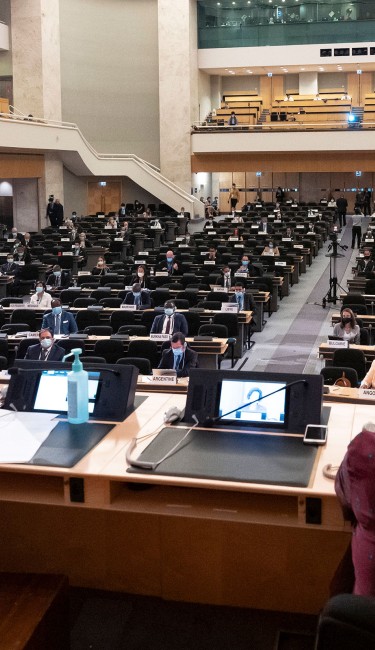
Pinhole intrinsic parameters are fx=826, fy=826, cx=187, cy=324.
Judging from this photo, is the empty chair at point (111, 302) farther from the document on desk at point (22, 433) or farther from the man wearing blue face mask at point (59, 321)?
the document on desk at point (22, 433)

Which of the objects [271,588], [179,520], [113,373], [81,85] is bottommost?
[271,588]

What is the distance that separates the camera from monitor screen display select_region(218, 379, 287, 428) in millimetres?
4359

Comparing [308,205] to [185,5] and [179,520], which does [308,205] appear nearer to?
[185,5]

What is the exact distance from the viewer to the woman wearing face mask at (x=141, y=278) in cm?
1625

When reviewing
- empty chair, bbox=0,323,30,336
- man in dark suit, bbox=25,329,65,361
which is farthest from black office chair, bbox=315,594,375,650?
empty chair, bbox=0,323,30,336

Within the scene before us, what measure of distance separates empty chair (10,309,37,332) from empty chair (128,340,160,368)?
3.21 meters

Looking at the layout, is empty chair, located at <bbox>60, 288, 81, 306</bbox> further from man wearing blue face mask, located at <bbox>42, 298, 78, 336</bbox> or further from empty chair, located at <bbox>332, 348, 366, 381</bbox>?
empty chair, located at <bbox>332, 348, 366, 381</bbox>

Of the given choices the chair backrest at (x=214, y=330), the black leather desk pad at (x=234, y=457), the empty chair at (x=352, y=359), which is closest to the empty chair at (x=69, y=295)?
the chair backrest at (x=214, y=330)

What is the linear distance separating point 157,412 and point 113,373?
1.10 feet

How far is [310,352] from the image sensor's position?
13883 mm

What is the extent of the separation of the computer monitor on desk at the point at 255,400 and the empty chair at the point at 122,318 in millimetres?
8923

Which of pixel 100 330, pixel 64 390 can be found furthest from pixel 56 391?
pixel 100 330

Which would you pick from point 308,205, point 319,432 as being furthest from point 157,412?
point 308,205

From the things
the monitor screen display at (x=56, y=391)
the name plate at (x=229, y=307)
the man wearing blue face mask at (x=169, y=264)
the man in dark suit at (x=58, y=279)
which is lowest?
the name plate at (x=229, y=307)
